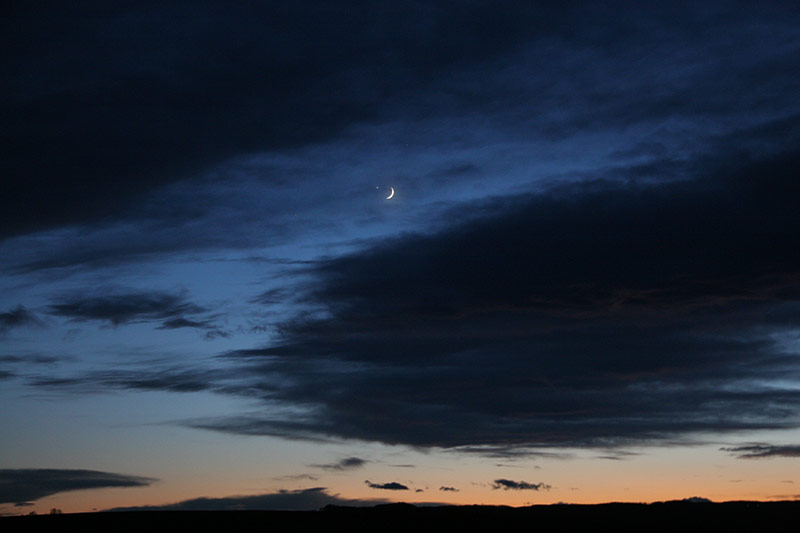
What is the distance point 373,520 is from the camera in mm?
98375

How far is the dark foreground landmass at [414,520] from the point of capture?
9250 centimetres

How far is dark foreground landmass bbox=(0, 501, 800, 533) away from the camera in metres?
92.5

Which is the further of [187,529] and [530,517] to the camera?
[530,517]

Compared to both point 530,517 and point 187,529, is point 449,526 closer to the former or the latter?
point 530,517

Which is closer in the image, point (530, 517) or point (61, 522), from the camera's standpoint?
point (61, 522)

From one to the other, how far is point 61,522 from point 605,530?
197 ft

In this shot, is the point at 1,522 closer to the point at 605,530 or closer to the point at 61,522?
the point at 61,522

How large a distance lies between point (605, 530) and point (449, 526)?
57.2 ft

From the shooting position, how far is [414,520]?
327 feet

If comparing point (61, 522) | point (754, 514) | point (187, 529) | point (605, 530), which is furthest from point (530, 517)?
point (61, 522)

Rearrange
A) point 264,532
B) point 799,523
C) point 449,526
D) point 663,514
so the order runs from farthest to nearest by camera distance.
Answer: point 663,514 → point 799,523 → point 449,526 → point 264,532

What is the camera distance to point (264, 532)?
88375mm

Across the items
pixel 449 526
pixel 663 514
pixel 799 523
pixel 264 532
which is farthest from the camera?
pixel 663 514

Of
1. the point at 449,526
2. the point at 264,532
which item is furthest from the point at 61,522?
the point at 449,526
